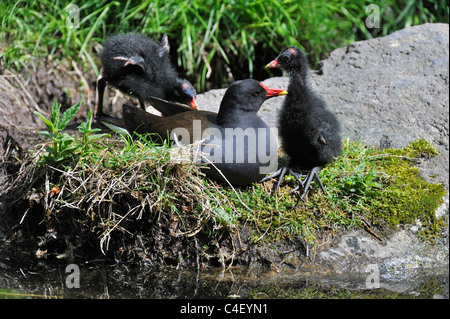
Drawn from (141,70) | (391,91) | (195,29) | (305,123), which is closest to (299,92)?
(305,123)

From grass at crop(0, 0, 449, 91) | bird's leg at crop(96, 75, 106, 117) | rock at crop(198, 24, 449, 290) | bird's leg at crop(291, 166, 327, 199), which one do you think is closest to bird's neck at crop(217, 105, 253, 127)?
bird's leg at crop(291, 166, 327, 199)

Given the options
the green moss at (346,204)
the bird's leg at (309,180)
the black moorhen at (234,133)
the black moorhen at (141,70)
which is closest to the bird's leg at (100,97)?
the black moorhen at (141,70)

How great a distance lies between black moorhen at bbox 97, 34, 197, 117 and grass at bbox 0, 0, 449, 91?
0.82 meters

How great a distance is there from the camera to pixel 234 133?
12.7ft

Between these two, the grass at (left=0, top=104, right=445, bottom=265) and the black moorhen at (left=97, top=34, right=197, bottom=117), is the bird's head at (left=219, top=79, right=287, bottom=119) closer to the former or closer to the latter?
the grass at (left=0, top=104, right=445, bottom=265)

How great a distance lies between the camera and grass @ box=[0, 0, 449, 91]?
5.80 m

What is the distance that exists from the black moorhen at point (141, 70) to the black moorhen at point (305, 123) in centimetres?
113

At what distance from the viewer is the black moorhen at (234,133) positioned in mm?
Answer: 3758

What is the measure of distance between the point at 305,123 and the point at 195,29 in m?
2.44

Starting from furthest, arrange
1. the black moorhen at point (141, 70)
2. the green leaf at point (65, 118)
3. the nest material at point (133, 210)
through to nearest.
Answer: the black moorhen at point (141, 70), the green leaf at point (65, 118), the nest material at point (133, 210)

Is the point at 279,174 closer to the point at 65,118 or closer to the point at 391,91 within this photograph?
the point at 65,118

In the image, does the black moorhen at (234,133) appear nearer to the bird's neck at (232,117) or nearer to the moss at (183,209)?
the bird's neck at (232,117)
